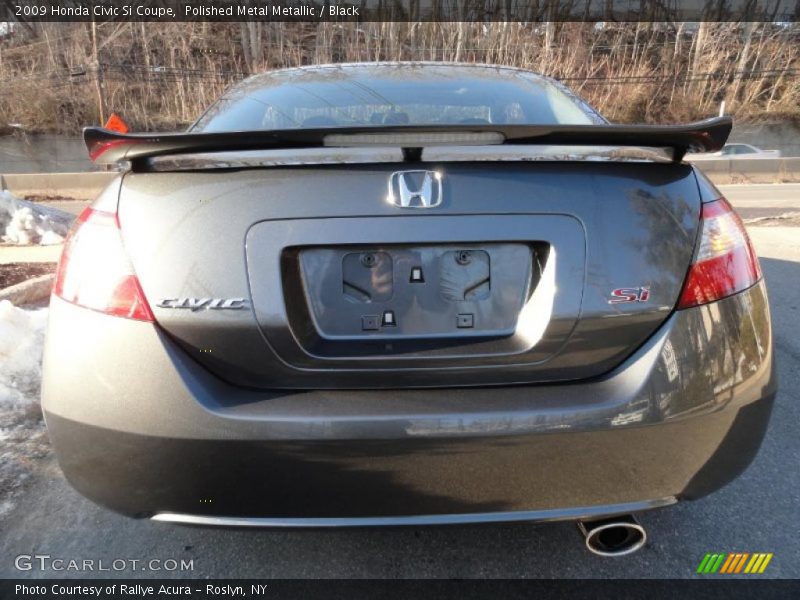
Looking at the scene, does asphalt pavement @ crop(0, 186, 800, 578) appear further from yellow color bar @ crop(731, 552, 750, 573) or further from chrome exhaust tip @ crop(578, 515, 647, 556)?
chrome exhaust tip @ crop(578, 515, 647, 556)

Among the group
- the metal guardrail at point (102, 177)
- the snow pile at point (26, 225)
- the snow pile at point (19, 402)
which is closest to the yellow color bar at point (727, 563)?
the snow pile at point (19, 402)

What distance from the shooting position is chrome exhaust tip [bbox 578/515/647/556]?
4.80 ft

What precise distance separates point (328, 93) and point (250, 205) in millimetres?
1236

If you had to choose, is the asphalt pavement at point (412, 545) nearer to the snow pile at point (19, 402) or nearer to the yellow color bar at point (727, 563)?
the yellow color bar at point (727, 563)

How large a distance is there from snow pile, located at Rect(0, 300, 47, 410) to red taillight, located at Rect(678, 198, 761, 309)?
305 centimetres

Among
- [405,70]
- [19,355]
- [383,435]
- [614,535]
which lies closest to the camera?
[383,435]

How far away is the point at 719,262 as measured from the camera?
1.43 metres

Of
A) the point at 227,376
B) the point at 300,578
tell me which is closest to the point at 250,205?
the point at 227,376

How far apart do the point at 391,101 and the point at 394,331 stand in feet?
4.38

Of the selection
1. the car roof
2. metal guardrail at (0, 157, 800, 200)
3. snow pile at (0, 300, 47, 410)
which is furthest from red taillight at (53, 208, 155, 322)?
metal guardrail at (0, 157, 800, 200)

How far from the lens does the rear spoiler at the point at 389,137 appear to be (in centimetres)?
136

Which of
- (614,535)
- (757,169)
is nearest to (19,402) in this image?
(614,535)

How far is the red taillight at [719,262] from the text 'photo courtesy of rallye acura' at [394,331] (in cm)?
1

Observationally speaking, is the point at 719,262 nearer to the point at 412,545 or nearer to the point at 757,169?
the point at 412,545
